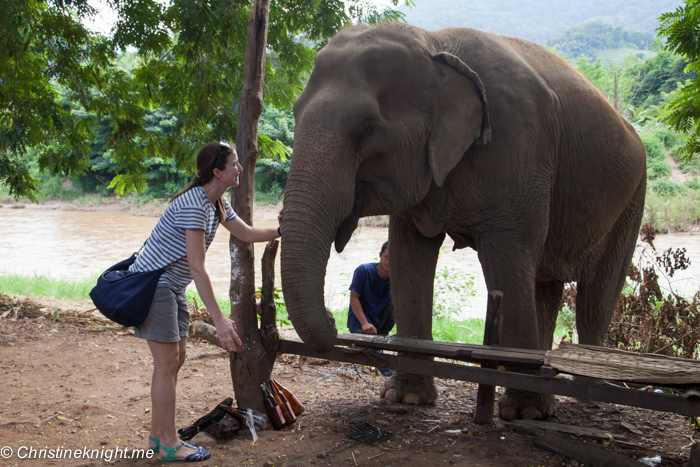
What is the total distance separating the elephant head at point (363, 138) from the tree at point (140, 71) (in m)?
3.12

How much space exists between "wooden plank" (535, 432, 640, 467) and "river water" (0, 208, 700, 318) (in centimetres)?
625

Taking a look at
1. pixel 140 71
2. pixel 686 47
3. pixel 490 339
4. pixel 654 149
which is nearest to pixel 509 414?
pixel 490 339

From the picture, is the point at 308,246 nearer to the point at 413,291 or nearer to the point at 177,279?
the point at 177,279

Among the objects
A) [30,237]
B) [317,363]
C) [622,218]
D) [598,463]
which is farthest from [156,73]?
[30,237]

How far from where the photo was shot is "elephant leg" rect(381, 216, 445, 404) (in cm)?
478

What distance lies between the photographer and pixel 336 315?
10383 millimetres

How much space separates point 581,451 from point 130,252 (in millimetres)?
21142

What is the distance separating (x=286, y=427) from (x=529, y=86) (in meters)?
3.03

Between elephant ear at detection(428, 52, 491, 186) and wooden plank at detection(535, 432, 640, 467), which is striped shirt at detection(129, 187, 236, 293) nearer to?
elephant ear at detection(428, 52, 491, 186)

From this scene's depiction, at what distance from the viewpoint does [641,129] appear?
122ft

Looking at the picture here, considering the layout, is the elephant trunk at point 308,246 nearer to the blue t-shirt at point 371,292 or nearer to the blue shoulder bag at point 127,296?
Answer: the blue shoulder bag at point 127,296

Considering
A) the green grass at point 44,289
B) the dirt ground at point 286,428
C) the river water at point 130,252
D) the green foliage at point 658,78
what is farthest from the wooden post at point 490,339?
the green foliage at point 658,78

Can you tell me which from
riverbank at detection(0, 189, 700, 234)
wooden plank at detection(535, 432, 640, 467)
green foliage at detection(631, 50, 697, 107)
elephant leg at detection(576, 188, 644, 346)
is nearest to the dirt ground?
wooden plank at detection(535, 432, 640, 467)

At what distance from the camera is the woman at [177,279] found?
3.33 metres
